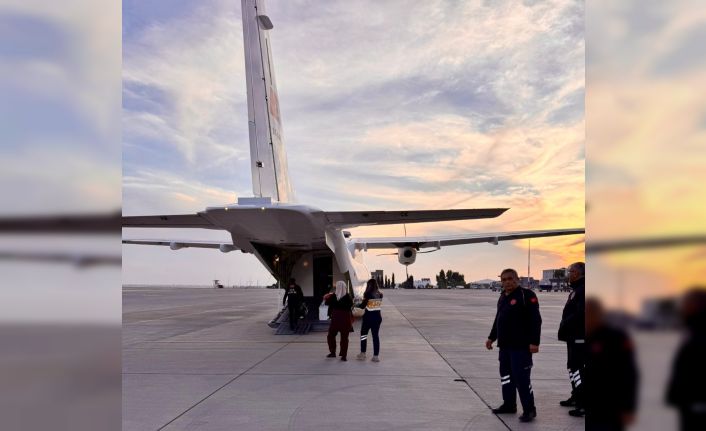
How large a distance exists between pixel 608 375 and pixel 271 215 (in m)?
8.89

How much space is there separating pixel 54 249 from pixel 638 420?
1.66m

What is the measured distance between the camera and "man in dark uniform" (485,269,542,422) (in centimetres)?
510

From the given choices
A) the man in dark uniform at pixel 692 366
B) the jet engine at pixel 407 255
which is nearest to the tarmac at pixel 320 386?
the man in dark uniform at pixel 692 366

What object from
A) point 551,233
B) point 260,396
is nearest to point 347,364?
point 260,396

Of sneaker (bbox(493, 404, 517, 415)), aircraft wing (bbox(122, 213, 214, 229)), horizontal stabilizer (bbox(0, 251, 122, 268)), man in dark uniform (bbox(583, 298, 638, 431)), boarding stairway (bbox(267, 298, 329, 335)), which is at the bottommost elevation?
boarding stairway (bbox(267, 298, 329, 335))

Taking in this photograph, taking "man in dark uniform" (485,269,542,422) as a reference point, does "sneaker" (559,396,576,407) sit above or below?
below

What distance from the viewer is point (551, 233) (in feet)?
72.4

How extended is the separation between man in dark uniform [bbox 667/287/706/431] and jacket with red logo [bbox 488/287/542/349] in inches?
162

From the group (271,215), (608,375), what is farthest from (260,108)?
(608,375)

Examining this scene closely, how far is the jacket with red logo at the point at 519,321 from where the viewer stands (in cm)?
511

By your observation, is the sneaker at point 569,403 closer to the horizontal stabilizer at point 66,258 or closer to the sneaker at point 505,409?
the sneaker at point 505,409

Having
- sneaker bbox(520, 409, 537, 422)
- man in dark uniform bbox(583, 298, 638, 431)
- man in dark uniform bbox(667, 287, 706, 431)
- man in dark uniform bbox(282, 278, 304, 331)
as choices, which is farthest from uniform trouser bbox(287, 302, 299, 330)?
man in dark uniform bbox(667, 287, 706, 431)

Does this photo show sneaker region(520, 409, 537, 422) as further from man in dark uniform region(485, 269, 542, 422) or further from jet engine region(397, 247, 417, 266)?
jet engine region(397, 247, 417, 266)

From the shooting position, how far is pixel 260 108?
1124 centimetres
